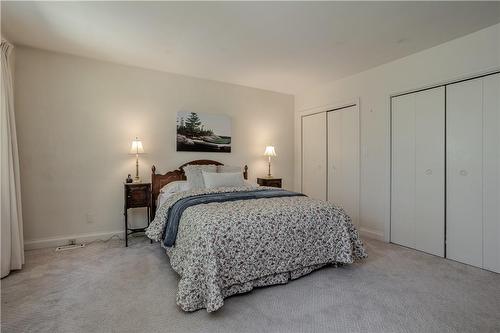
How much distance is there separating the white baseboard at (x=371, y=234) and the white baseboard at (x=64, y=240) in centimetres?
357

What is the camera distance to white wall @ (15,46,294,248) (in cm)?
323

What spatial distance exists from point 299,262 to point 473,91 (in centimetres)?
267

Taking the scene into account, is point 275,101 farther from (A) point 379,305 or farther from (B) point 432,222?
(A) point 379,305

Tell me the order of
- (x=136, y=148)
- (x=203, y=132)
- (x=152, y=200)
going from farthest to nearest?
(x=203, y=132) → (x=152, y=200) → (x=136, y=148)

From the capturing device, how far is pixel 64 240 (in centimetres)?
336

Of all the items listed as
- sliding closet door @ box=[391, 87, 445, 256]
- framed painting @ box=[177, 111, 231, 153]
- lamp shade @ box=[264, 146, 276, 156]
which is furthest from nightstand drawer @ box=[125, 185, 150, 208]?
sliding closet door @ box=[391, 87, 445, 256]

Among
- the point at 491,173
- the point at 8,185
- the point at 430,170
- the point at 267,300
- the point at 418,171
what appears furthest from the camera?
the point at 418,171

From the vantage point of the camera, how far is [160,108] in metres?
3.97

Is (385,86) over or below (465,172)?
over

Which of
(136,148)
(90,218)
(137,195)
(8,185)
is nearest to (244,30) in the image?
(136,148)

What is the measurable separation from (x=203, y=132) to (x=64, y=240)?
2.42m

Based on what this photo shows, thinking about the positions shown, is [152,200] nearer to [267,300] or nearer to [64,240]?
[64,240]

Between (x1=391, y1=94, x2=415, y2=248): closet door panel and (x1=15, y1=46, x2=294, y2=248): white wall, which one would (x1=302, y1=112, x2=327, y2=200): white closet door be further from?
(x1=15, y1=46, x2=294, y2=248): white wall

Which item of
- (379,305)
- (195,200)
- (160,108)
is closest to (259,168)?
(160,108)
